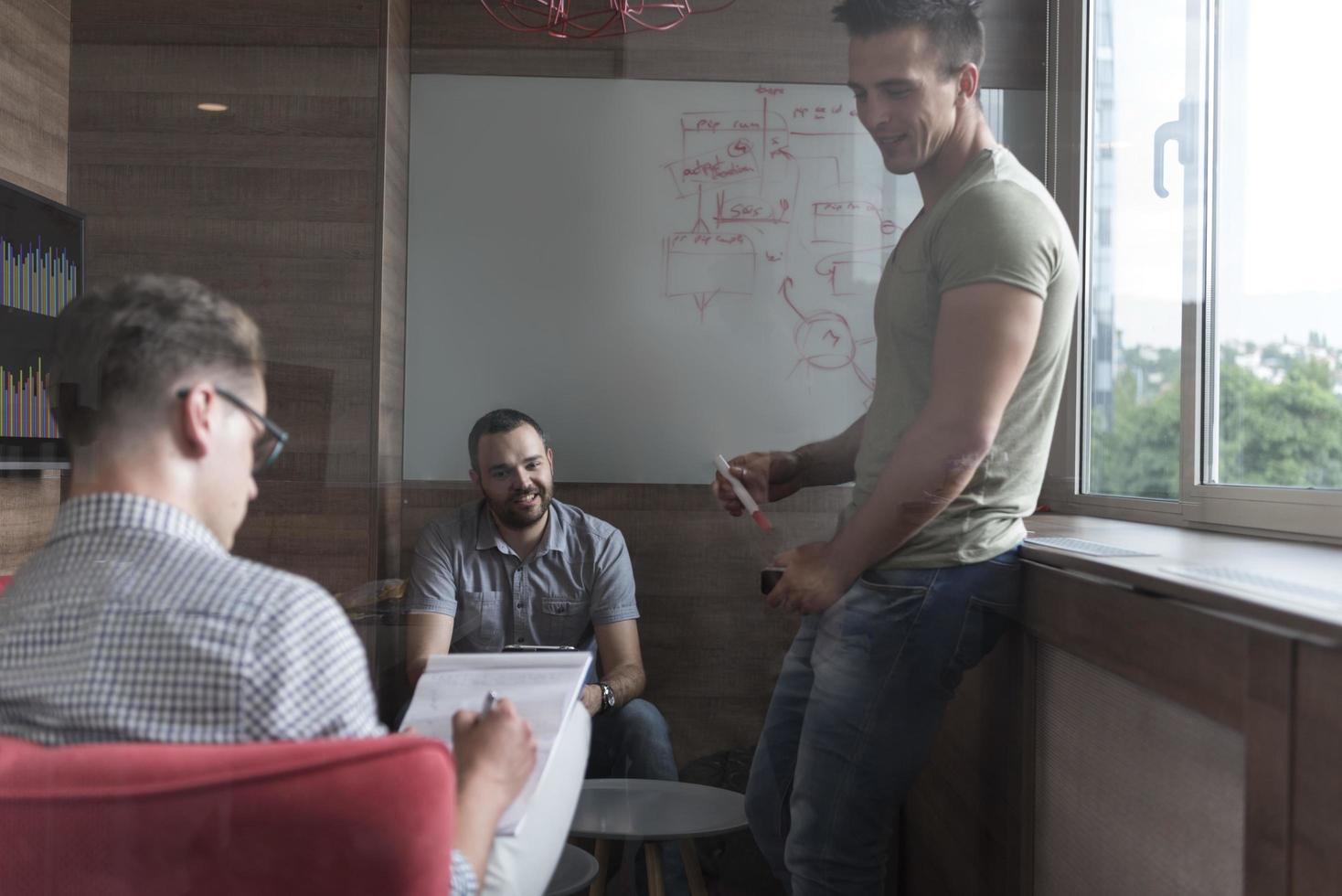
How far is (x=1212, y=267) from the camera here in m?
1.23

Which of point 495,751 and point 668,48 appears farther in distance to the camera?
point 668,48

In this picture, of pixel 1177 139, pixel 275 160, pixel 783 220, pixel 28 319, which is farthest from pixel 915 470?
pixel 28 319

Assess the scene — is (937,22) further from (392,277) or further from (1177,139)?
(392,277)

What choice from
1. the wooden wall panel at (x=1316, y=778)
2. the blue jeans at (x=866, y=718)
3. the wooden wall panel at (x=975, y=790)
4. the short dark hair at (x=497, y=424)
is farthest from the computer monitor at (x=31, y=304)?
the wooden wall panel at (x=1316, y=778)

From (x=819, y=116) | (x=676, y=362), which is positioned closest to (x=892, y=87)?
(x=819, y=116)

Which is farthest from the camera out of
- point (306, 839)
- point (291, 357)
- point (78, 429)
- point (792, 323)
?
point (792, 323)

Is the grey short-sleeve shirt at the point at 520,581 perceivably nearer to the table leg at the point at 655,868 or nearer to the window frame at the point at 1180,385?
the table leg at the point at 655,868

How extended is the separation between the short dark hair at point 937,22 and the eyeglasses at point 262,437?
0.73 m

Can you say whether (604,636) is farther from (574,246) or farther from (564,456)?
(574,246)

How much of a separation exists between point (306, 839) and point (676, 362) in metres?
0.63

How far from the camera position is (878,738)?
1.13 meters

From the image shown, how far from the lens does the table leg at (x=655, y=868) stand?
1.09m

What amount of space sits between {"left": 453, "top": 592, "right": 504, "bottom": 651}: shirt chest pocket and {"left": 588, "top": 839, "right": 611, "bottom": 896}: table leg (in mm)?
229

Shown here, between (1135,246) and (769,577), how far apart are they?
560mm
